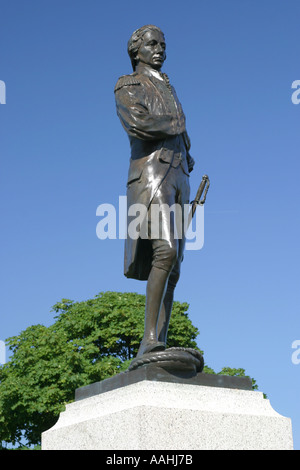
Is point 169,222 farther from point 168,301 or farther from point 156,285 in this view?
point 168,301

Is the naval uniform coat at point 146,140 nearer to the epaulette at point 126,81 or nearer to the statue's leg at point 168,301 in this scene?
the epaulette at point 126,81

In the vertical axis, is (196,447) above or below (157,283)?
below

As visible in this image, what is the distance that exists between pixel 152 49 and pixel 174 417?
4974 mm

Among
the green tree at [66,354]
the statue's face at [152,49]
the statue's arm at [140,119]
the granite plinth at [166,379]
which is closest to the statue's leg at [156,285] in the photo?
the granite plinth at [166,379]

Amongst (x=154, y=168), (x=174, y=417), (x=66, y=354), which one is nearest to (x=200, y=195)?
(x=154, y=168)

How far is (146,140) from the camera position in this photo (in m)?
9.18

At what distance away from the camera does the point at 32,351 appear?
31406 mm

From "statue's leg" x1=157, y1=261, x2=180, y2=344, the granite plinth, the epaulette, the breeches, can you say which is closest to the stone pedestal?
the granite plinth

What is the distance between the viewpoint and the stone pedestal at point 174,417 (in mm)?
7402

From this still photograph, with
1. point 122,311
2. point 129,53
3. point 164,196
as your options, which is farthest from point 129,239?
point 122,311

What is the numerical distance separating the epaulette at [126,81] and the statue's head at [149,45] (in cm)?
42

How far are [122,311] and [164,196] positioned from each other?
80.4ft

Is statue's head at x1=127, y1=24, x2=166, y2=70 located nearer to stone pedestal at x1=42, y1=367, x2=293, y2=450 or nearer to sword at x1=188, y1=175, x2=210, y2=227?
sword at x1=188, y1=175, x2=210, y2=227

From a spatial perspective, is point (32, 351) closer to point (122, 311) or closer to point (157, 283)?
point (122, 311)
